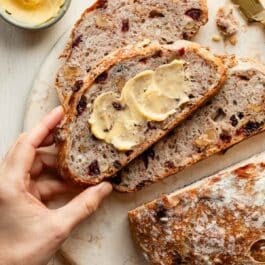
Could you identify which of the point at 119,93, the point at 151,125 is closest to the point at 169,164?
the point at 151,125

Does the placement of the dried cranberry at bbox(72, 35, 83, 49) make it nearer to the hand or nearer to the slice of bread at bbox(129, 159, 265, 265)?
the hand

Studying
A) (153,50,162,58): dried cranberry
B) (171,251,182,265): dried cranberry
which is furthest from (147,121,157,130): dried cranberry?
(171,251,182,265): dried cranberry

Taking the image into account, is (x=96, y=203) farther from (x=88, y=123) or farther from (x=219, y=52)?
(x=219, y=52)

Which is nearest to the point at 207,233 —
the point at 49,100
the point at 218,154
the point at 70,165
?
the point at 218,154

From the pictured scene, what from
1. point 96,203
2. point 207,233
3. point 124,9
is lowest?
point 207,233

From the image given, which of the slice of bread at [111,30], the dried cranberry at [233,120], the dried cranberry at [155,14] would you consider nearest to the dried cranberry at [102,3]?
the slice of bread at [111,30]

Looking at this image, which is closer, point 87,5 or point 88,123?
point 88,123
